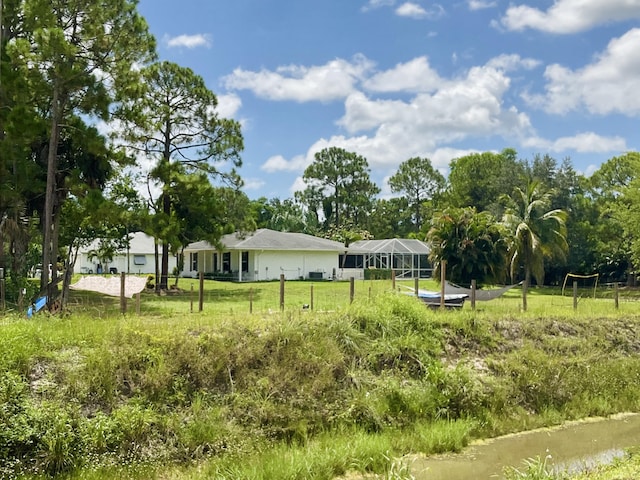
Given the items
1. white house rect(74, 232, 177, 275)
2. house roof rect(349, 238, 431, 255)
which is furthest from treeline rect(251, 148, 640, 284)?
white house rect(74, 232, 177, 275)

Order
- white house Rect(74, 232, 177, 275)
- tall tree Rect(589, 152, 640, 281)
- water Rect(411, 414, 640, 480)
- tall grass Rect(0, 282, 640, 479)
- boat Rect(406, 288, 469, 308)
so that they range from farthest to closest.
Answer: white house Rect(74, 232, 177, 275) < tall tree Rect(589, 152, 640, 281) < boat Rect(406, 288, 469, 308) < water Rect(411, 414, 640, 480) < tall grass Rect(0, 282, 640, 479)

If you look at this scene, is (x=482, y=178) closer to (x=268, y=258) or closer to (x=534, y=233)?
(x=534, y=233)

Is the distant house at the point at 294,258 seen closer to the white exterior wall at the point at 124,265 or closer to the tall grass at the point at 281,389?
the white exterior wall at the point at 124,265

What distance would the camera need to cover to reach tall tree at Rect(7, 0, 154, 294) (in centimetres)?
1655

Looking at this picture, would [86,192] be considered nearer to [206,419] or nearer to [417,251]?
[206,419]

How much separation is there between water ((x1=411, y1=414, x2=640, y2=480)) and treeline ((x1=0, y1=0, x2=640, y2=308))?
836 centimetres

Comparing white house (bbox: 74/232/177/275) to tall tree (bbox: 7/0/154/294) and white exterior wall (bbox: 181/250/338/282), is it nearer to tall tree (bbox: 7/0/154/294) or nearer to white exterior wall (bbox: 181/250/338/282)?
white exterior wall (bbox: 181/250/338/282)

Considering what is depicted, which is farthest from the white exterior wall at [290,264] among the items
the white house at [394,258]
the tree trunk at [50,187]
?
the tree trunk at [50,187]

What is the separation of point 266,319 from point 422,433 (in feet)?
10.4

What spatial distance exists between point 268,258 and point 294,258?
1800 mm

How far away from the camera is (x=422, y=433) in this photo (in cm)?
854

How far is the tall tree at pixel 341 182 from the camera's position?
192 ft

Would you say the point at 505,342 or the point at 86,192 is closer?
the point at 505,342

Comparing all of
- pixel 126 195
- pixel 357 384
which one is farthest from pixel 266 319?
pixel 126 195
